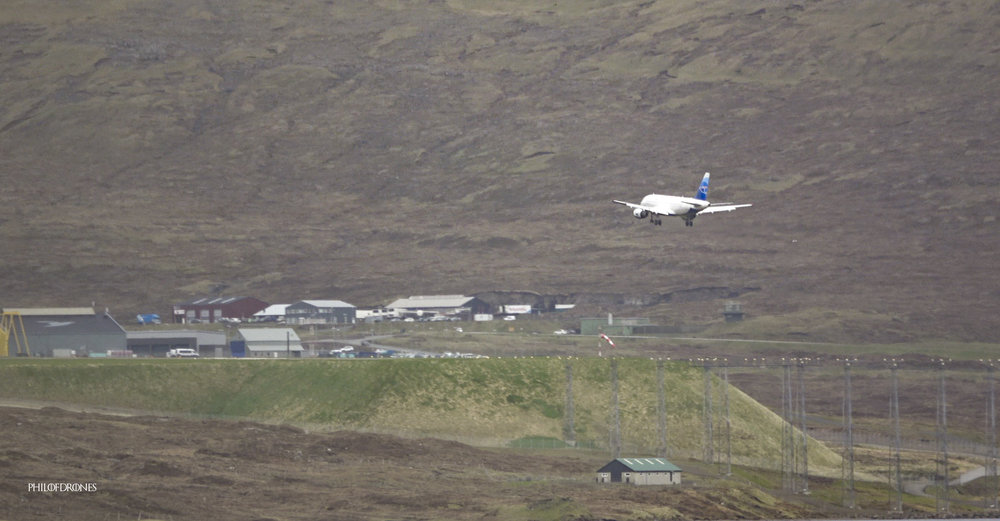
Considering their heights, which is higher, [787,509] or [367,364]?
[367,364]

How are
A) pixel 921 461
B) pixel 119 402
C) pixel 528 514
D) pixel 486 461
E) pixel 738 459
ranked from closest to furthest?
pixel 528 514 < pixel 486 461 < pixel 738 459 < pixel 119 402 < pixel 921 461

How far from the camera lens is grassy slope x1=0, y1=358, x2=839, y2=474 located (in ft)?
461

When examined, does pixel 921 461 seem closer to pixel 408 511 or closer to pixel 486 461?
pixel 486 461

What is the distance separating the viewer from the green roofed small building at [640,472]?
118m

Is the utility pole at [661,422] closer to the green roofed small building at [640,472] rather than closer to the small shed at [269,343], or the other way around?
the green roofed small building at [640,472]

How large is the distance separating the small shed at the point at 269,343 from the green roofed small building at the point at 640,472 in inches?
2821

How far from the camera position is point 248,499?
357ft

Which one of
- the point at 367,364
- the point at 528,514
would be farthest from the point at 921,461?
the point at 528,514

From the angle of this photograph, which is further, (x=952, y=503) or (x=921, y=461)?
(x=921, y=461)

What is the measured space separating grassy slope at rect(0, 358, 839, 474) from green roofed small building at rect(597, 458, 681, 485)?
627 inches

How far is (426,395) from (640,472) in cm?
3333

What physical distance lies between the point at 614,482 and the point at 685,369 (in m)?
36.5

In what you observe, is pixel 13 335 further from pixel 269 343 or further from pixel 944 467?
pixel 944 467

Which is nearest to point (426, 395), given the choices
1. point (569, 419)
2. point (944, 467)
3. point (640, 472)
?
point (569, 419)
